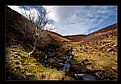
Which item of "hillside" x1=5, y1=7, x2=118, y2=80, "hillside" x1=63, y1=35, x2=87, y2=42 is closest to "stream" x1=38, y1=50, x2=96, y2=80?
"hillside" x1=5, y1=7, x2=118, y2=80

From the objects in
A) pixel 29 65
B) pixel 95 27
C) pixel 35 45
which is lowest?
pixel 29 65

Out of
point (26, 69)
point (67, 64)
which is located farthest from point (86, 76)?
point (26, 69)

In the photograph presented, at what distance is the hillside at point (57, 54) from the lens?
267 centimetres

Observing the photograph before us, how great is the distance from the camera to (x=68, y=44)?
9.04 feet

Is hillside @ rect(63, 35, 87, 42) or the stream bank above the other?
hillside @ rect(63, 35, 87, 42)

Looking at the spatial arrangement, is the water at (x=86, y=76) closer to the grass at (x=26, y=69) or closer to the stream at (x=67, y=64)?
the stream at (x=67, y=64)

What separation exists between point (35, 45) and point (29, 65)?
0.27 meters

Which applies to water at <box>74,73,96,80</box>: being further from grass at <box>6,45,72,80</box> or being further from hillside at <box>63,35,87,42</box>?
hillside at <box>63,35,87,42</box>

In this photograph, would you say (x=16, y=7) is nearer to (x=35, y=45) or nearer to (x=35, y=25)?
(x=35, y=25)

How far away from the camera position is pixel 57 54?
2.74 metres

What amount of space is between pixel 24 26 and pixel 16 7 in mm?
263

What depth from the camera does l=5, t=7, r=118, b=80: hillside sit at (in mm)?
2668
